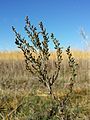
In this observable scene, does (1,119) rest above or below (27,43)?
below

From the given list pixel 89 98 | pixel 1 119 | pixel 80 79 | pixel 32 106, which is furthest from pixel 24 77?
pixel 1 119

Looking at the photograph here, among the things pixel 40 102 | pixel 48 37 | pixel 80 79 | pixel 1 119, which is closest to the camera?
pixel 48 37

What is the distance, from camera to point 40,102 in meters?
5.90

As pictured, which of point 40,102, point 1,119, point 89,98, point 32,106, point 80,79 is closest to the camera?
point 1,119

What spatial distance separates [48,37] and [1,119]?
133 centimetres

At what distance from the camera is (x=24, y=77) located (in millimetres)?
10602

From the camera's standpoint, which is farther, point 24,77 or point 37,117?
point 24,77

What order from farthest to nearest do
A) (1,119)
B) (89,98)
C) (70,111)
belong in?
(89,98) → (70,111) → (1,119)

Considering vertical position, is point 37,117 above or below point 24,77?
below

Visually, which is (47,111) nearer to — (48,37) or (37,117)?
(37,117)

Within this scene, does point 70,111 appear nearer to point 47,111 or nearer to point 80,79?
point 47,111

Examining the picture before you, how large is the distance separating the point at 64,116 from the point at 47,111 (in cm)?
67

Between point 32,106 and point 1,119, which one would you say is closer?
point 1,119

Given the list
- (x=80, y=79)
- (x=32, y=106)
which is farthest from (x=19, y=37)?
(x=80, y=79)
